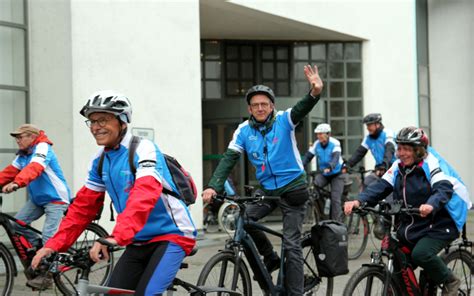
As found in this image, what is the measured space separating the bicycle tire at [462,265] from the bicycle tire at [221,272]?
5.69 feet

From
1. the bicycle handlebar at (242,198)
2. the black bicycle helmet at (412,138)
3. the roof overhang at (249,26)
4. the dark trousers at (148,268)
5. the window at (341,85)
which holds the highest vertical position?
the roof overhang at (249,26)

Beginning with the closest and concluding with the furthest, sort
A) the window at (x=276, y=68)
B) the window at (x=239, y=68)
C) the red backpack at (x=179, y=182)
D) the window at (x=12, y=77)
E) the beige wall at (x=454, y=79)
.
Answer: the red backpack at (x=179, y=182), the window at (x=12, y=77), the window at (x=239, y=68), the window at (x=276, y=68), the beige wall at (x=454, y=79)

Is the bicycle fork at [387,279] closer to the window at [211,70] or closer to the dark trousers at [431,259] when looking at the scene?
the dark trousers at [431,259]

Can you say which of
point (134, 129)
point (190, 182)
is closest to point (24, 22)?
point (134, 129)

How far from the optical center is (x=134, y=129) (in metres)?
11.9

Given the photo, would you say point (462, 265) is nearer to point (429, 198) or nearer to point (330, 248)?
point (429, 198)

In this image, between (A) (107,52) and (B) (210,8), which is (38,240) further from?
(B) (210,8)

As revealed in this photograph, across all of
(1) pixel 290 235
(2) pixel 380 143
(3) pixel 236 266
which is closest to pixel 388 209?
Result: (1) pixel 290 235

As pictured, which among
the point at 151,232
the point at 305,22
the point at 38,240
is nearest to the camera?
the point at 151,232

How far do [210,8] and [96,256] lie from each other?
11.1 metres

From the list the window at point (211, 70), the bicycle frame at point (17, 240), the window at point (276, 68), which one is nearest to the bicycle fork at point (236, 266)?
the bicycle frame at point (17, 240)

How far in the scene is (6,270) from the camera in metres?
6.76

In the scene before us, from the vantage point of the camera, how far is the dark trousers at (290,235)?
604cm

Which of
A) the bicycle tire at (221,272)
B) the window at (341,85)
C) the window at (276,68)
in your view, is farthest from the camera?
the window at (341,85)
